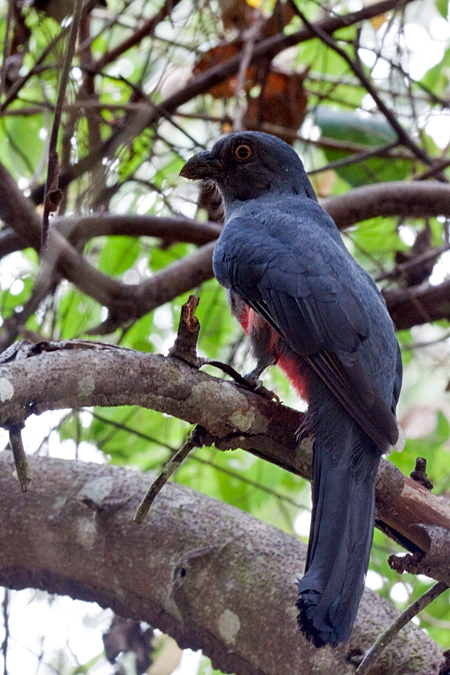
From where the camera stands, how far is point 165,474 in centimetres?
210

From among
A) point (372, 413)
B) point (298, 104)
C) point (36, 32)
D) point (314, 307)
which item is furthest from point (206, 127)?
point (372, 413)

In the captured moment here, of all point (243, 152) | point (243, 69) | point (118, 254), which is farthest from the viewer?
point (118, 254)

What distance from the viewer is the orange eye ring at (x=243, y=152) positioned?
139 inches

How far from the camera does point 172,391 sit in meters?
2.14

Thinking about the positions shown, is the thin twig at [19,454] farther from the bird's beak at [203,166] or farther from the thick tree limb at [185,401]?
the bird's beak at [203,166]

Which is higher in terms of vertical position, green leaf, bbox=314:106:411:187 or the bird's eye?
green leaf, bbox=314:106:411:187

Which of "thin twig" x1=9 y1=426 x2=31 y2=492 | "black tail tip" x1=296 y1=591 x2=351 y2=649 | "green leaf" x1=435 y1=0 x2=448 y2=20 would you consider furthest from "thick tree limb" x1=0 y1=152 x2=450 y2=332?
"black tail tip" x1=296 y1=591 x2=351 y2=649

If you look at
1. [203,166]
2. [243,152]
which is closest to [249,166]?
[243,152]

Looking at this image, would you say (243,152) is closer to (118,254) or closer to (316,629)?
(118,254)

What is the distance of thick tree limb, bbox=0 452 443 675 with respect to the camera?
2531mm

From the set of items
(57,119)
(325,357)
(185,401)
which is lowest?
(185,401)

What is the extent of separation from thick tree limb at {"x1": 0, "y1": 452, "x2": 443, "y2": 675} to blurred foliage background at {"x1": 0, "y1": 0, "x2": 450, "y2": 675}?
66 cm

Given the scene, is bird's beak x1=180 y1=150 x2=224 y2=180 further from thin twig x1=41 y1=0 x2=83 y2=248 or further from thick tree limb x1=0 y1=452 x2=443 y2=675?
thick tree limb x1=0 y1=452 x2=443 y2=675

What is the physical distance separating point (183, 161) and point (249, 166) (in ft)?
4.25
